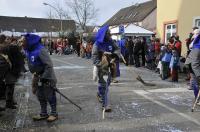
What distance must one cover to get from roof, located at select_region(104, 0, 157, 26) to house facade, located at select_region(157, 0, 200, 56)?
39851 millimetres

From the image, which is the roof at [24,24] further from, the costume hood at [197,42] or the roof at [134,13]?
the costume hood at [197,42]

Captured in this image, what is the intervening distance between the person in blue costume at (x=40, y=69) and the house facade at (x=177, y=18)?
13.3m

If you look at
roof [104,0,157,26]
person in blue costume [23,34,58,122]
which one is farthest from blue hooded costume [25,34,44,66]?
roof [104,0,157,26]

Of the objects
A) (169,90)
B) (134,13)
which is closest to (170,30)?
(169,90)

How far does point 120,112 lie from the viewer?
29.2 feet

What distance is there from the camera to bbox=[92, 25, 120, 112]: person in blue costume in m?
9.07

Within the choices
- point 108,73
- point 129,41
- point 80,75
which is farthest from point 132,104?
point 129,41

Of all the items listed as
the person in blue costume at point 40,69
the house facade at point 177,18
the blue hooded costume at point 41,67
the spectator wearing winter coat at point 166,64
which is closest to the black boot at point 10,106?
the person in blue costume at point 40,69

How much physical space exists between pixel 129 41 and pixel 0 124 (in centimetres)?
1429

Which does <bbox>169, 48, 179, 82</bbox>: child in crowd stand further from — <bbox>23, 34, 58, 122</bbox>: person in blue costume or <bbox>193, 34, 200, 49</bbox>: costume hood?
<bbox>23, 34, 58, 122</bbox>: person in blue costume

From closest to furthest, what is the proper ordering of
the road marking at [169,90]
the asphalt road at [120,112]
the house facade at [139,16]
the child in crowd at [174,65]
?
the asphalt road at [120,112]
the road marking at [169,90]
the child in crowd at [174,65]
the house facade at [139,16]

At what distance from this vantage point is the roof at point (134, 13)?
64.9 m

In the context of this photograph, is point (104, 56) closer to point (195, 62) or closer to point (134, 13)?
point (195, 62)

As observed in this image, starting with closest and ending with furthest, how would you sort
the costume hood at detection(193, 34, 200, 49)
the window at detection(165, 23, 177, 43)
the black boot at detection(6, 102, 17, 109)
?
1. the costume hood at detection(193, 34, 200, 49)
2. the black boot at detection(6, 102, 17, 109)
3. the window at detection(165, 23, 177, 43)
